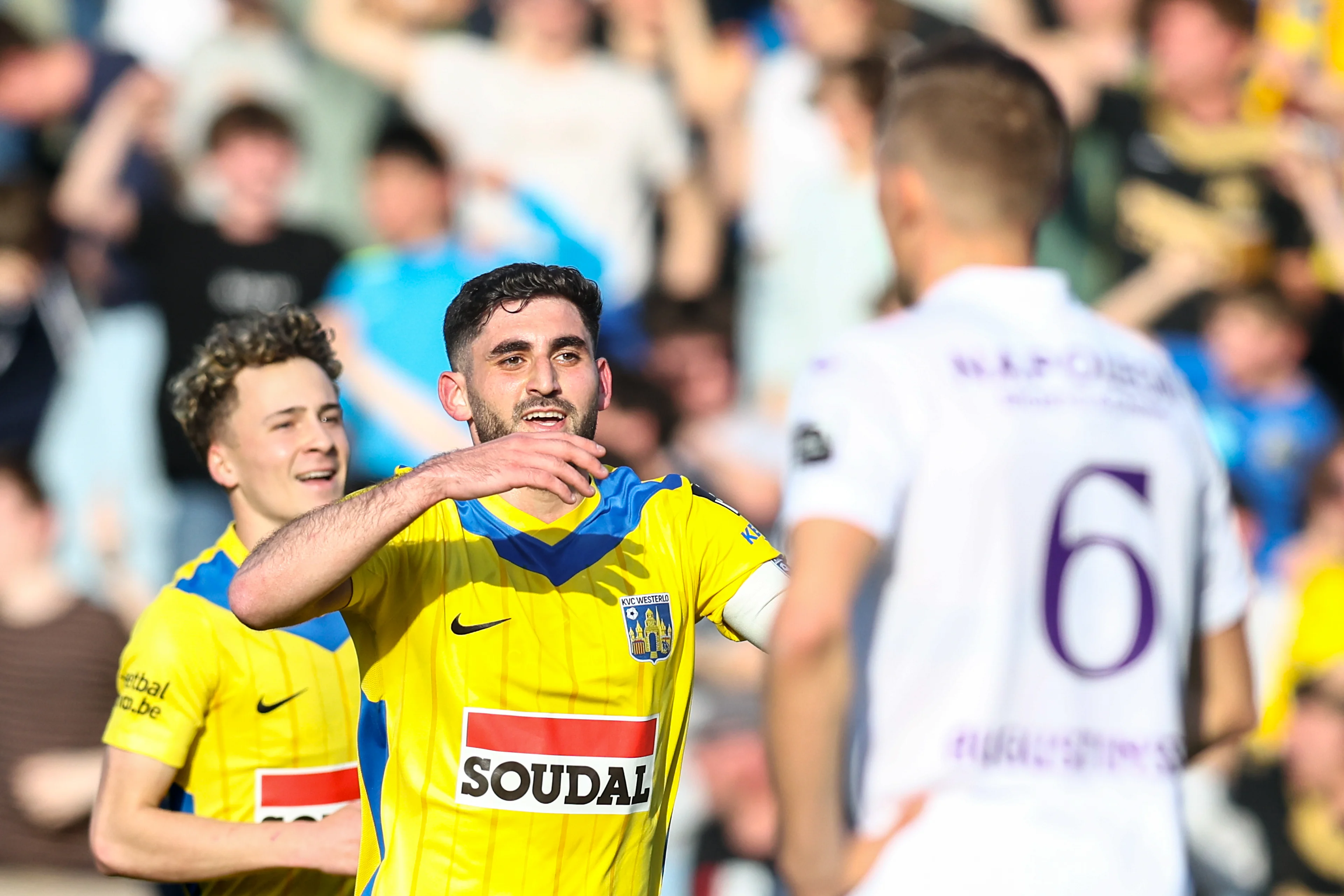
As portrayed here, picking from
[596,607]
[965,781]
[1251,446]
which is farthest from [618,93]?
[965,781]

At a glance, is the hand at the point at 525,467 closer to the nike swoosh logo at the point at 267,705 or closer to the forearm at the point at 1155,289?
the nike swoosh logo at the point at 267,705

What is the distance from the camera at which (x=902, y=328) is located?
2.98 metres

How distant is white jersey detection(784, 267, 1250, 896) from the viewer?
2.85 metres

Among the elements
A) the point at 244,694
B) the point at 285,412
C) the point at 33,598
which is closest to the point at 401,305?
the point at 33,598

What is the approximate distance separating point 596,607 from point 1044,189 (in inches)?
52.5

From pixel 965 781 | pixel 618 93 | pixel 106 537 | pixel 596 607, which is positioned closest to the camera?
pixel 965 781

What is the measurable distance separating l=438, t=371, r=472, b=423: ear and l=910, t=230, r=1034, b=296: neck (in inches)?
44.7

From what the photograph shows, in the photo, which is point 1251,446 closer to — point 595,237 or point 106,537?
point 595,237

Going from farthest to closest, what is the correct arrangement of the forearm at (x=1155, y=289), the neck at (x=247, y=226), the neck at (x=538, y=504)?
the forearm at (x=1155, y=289) → the neck at (x=247, y=226) → the neck at (x=538, y=504)

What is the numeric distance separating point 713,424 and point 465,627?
517 centimetres

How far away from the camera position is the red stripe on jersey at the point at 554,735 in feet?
11.0

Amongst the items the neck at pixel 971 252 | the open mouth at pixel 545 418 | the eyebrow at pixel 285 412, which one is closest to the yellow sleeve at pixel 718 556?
the open mouth at pixel 545 418

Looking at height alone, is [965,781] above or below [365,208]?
below

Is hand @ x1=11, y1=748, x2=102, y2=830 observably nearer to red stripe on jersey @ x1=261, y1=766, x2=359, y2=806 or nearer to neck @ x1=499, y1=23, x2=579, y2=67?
red stripe on jersey @ x1=261, y1=766, x2=359, y2=806
